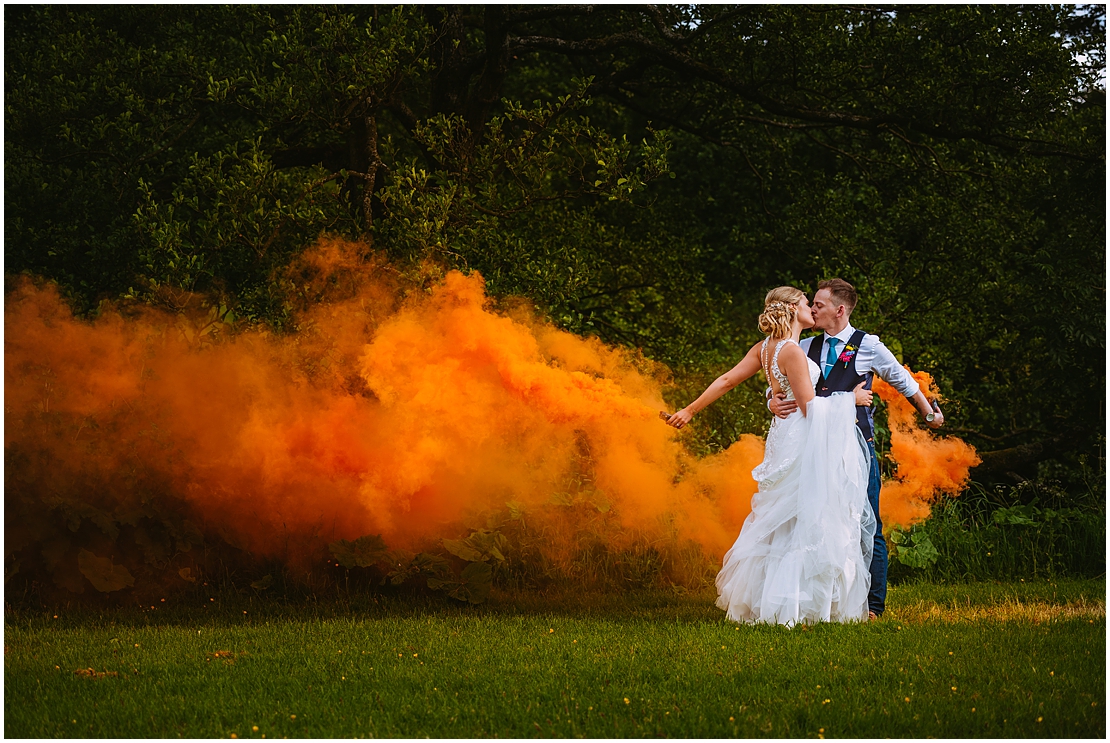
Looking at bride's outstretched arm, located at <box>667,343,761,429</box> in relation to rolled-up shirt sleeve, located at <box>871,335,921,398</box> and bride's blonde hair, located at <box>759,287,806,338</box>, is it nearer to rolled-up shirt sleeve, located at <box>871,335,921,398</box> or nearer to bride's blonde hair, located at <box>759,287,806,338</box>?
bride's blonde hair, located at <box>759,287,806,338</box>

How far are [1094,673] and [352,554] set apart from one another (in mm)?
4768

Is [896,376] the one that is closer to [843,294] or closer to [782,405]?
[843,294]

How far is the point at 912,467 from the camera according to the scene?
9.47 m

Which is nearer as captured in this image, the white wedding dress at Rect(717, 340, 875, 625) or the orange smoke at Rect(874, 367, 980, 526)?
the white wedding dress at Rect(717, 340, 875, 625)

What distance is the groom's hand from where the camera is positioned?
6.84 metres

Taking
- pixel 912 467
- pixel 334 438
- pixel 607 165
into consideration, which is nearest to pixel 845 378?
pixel 912 467

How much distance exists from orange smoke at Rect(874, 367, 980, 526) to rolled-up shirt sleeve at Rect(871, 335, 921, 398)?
241cm

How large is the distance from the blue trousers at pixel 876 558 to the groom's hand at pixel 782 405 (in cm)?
57

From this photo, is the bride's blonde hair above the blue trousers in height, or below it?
above

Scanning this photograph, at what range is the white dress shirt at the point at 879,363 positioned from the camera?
22.1 feet

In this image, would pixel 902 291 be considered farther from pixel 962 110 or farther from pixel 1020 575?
pixel 1020 575

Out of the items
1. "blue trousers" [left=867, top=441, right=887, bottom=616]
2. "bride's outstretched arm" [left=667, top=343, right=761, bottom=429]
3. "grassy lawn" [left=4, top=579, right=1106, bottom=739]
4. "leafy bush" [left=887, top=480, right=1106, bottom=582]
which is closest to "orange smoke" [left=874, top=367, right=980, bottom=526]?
"leafy bush" [left=887, top=480, right=1106, bottom=582]

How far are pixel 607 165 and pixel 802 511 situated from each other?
3.80m

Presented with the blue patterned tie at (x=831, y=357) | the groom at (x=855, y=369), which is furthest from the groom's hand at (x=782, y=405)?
the blue patterned tie at (x=831, y=357)
